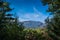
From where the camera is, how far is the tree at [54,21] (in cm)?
1817

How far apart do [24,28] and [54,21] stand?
277 cm

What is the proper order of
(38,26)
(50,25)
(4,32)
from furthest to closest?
(38,26)
(50,25)
(4,32)

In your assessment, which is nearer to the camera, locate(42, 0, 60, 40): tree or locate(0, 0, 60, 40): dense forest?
locate(0, 0, 60, 40): dense forest

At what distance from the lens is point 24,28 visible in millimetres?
18266

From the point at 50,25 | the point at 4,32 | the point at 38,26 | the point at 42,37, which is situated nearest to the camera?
the point at 4,32

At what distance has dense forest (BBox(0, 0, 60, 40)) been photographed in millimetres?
16875

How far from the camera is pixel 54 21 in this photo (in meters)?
18.6

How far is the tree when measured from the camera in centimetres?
1817

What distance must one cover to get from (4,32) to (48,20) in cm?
444

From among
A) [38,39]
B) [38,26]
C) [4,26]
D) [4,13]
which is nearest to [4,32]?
[4,26]

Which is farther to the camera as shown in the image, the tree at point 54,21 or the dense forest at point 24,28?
the tree at point 54,21

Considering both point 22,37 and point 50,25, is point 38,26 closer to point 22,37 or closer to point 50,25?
point 50,25

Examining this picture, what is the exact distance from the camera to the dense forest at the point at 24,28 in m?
16.9

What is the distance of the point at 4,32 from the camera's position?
1698 centimetres
